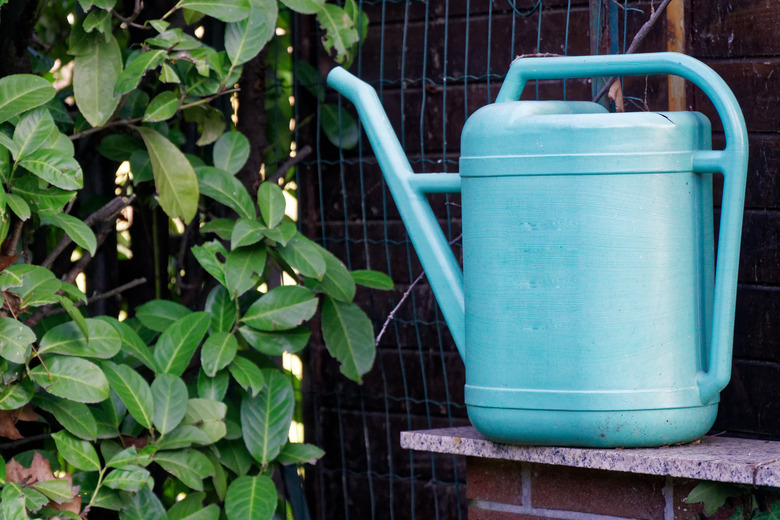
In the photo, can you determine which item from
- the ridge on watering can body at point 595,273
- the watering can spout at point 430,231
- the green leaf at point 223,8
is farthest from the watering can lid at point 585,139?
the green leaf at point 223,8

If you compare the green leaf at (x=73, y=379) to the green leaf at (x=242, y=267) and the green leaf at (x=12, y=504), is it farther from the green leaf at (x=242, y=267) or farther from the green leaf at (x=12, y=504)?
the green leaf at (x=242, y=267)

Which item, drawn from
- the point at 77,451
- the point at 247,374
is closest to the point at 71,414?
the point at 77,451

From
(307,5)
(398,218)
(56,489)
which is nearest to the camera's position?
(56,489)

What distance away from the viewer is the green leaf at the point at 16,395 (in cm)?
138

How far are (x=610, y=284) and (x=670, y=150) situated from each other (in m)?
0.16

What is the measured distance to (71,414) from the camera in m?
1.46

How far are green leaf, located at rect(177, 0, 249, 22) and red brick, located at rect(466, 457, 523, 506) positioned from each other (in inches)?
32.9

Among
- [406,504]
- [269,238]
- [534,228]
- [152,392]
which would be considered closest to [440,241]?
[534,228]

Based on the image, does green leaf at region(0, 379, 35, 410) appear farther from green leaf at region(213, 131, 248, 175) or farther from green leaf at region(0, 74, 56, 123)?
green leaf at region(213, 131, 248, 175)

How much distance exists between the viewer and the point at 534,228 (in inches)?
42.1

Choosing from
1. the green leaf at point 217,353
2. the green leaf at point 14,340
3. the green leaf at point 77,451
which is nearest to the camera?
the green leaf at point 14,340

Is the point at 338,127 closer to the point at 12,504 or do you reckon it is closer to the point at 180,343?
the point at 180,343

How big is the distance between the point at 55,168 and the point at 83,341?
26cm

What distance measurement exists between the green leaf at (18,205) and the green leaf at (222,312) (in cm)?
36
